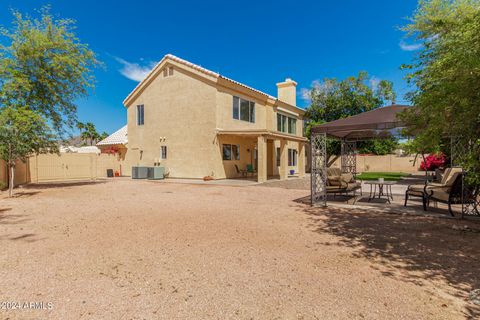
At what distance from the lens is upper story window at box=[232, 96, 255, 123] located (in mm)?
19609

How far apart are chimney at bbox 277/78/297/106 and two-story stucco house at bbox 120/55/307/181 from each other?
12.1ft

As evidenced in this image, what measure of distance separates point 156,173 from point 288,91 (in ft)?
49.8

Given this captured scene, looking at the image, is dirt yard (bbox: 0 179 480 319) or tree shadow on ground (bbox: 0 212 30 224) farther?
tree shadow on ground (bbox: 0 212 30 224)

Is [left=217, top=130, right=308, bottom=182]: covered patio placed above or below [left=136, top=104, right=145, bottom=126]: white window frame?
below

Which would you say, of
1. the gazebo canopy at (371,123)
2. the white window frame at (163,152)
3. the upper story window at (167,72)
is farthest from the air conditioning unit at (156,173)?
the gazebo canopy at (371,123)

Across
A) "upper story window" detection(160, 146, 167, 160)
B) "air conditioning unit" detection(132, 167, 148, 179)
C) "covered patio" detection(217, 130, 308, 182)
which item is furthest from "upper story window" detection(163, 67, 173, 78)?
"air conditioning unit" detection(132, 167, 148, 179)

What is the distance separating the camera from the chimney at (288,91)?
26750mm

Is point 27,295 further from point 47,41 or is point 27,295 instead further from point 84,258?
point 47,41

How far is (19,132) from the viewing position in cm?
1120

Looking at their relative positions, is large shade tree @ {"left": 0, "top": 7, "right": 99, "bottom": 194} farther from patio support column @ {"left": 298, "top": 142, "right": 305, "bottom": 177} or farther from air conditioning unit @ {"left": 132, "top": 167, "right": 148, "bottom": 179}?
patio support column @ {"left": 298, "top": 142, "right": 305, "bottom": 177}

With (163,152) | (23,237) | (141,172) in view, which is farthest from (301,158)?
(23,237)

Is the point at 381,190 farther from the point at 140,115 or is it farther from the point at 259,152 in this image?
the point at 140,115

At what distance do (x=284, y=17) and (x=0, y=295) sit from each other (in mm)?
22030

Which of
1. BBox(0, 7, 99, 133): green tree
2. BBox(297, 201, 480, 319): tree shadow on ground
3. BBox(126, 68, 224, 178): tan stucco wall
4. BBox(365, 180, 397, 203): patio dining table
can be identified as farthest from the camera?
BBox(126, 68, 224, 178): tan stucco wall
